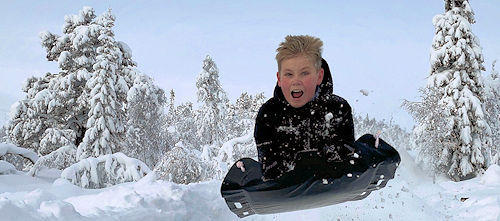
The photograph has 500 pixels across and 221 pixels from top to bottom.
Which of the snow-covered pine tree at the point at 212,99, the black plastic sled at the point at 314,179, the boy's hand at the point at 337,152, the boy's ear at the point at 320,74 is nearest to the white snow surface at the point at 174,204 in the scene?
the black plastic sled at the point at 314,179

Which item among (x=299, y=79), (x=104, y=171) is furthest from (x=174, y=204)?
(x=104, y=171)

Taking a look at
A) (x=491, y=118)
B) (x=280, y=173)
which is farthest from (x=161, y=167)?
(x=491, y=118)

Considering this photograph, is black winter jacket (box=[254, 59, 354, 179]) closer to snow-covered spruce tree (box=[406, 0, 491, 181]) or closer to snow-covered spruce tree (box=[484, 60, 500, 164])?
snow-covered spruce tree (box=[406, 0, 491, 181])

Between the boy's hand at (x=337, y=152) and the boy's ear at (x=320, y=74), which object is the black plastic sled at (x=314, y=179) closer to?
the boy's hand at (x=337, y=152)

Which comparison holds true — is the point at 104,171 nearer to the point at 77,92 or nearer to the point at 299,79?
the point at 77,92

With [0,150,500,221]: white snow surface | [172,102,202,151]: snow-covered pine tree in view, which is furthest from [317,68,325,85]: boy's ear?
[172,102,202,151]: snow-covered pine tree

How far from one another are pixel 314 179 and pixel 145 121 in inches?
834

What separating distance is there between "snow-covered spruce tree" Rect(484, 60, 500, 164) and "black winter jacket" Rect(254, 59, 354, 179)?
2333cm

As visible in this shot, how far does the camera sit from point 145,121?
24391 mm

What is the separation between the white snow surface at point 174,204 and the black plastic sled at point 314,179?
307 cm

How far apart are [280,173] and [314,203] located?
884 millimetres

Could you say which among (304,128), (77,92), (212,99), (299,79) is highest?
(77,92)

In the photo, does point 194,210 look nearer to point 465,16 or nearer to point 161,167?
point 161,167

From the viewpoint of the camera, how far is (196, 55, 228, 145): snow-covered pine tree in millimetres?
30500
